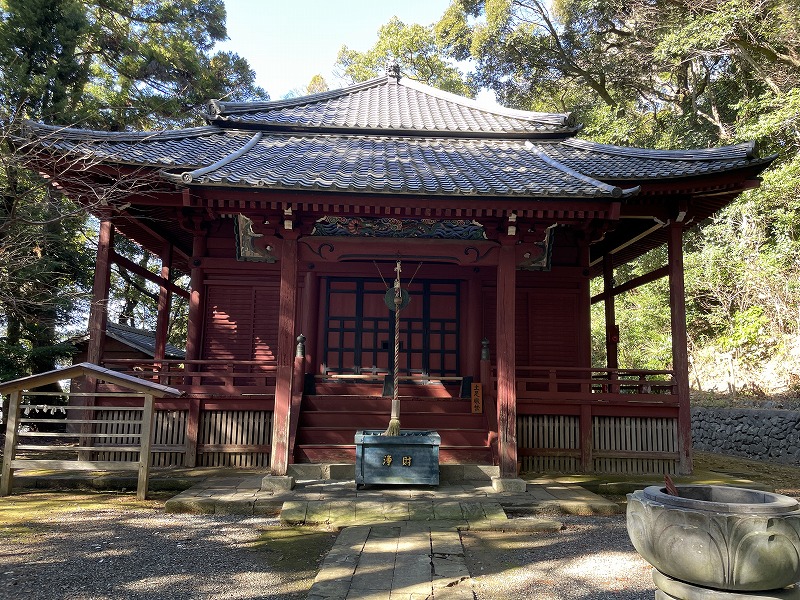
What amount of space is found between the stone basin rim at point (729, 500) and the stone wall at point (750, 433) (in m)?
10.5

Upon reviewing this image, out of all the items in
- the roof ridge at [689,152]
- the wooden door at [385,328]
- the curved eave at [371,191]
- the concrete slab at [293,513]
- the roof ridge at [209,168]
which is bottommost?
the concrete slab at [293,513]

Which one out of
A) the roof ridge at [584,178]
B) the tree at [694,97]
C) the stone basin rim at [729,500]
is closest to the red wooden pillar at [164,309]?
the roof ridge at [584,178]

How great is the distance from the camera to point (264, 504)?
21.8ft

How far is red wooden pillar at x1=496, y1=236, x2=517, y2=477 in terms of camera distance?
759 cm

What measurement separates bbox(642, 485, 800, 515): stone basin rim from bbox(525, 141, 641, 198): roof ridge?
4397mm

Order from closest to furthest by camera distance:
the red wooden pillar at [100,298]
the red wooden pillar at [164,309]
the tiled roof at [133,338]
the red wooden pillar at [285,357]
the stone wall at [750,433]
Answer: the red wooden pillar at [285,357] < the red wooden pillar at [100,298] < the red wooden pillar at [164,309] < the stone wall at [750,433] < the tiled roof at [133,338]

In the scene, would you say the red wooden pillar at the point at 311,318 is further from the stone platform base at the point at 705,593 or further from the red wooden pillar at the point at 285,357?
the stone platform base at the point at 705,593

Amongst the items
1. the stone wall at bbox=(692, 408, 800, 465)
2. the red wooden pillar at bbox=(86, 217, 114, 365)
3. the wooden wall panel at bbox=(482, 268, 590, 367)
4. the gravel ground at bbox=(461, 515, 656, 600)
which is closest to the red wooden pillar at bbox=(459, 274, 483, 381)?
the wooden wall panel at bbox=(482, 268, 590, 367)

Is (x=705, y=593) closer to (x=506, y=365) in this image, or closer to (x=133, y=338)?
(x=506, y=365)

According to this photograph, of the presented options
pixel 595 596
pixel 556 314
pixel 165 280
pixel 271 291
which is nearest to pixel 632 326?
pixel 556 314

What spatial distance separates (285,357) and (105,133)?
5.29 metres

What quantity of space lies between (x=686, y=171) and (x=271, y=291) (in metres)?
7.59

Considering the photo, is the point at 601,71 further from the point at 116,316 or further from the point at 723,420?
the point at 116,316

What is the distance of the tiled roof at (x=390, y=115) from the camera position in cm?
1150
